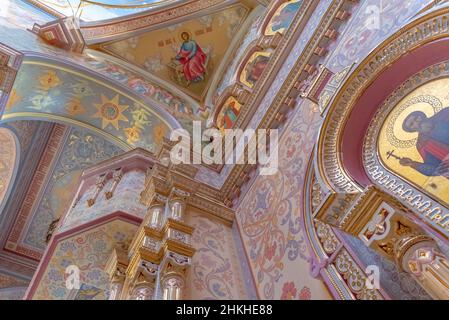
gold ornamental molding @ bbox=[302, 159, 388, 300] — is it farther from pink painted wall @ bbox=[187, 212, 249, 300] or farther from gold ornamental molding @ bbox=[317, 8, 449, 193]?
pink painted wall @ bbox=[187, 212, 249, 300]

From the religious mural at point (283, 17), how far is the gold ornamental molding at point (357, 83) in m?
3.23

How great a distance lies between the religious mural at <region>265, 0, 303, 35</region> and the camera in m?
6.40

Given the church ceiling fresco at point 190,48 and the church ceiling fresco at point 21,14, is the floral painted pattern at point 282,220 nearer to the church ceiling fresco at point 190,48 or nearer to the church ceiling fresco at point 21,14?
the church ceiling fresco at point 190,48

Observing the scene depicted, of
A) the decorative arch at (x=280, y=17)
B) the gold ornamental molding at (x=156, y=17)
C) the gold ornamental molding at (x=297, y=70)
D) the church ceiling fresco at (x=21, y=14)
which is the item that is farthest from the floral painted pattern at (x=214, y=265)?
the gold ornamental molding at (x=156, y=17)

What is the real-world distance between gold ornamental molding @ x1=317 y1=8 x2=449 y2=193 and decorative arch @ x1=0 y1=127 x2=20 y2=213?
7.26m

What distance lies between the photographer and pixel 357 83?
3.43 metres

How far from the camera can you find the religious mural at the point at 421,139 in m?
2.75

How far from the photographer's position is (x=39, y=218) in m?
9.78

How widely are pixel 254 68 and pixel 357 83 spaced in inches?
142

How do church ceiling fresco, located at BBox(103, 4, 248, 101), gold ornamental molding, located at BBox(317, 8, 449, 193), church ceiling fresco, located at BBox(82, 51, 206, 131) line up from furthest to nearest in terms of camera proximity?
church ceiling fresco, located at BBox(103, 4, 248, 101)
church ceiling fresco, located at BBox(82, 51, 206, 131)
gold ornamental molding, located at BBox(317, 8, 449, 193)

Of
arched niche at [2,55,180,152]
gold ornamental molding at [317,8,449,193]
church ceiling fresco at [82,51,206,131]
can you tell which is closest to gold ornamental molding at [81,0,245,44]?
church ceiling fresco at [82,51,206,131]

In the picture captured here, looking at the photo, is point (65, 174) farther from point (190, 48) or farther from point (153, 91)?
point (190, 48)
